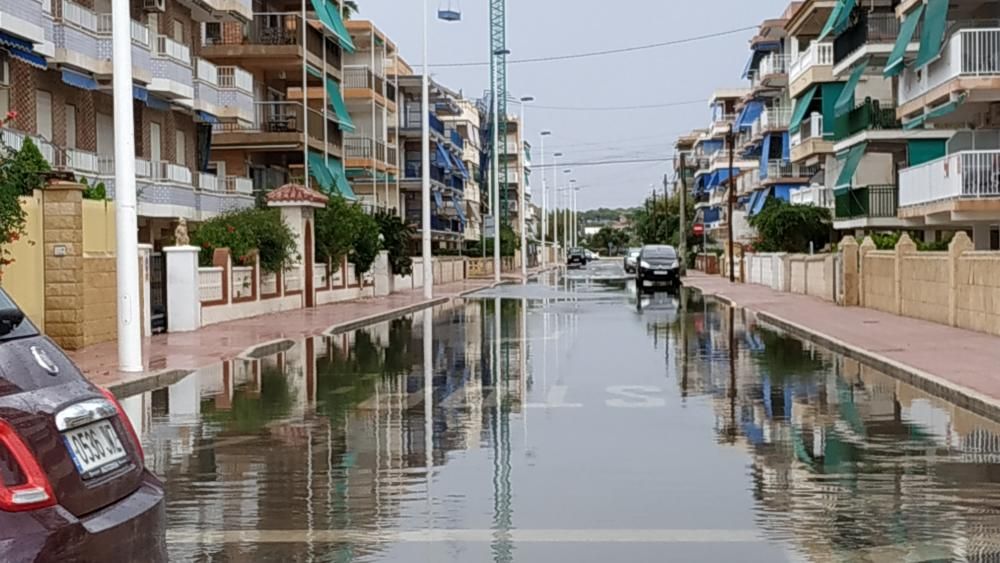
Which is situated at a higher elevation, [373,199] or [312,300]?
[373,199]

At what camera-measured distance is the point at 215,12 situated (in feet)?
135

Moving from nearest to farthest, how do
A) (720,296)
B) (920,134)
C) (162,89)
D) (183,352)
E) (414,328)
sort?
(183,352)
(414,328)
(162,89)
(920,134)
(720,296)

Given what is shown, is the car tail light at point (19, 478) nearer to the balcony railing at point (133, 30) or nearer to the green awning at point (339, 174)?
the balcony railing at point (133, 30)

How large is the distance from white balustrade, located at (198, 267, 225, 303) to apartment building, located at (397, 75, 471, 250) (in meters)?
44.3

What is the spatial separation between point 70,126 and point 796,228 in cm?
3289

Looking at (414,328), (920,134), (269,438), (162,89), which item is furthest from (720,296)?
(269,438)

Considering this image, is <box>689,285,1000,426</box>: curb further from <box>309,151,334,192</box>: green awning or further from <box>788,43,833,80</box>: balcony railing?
<box>309,151,334,192</box>: green awning

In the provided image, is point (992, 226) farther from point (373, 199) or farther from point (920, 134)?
point (373, 199)

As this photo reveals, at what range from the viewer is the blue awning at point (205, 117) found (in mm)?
40578

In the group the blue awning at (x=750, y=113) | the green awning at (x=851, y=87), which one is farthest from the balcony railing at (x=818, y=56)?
the blue awning at (x=750, y=113)

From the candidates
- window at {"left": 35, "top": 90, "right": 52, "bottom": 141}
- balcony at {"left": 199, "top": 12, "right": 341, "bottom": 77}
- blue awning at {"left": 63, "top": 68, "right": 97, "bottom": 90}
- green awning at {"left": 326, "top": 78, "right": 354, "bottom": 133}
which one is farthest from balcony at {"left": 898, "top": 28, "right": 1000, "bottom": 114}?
green awning at {"left": 326, "top": 78, "right": 354, "bottom": 133}

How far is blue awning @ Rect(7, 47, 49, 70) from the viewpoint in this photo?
27.3 m

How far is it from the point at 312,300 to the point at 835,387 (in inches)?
1016

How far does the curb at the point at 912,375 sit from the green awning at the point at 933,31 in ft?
35.2
